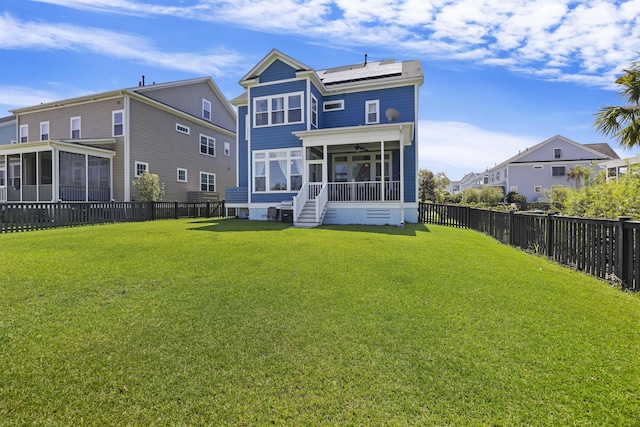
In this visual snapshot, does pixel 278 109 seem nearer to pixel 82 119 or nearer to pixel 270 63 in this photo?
pixel 270 63

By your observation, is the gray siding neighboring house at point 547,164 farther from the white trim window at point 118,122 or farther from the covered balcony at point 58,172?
the covered balcony at point 58,172

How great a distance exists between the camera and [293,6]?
884 cm

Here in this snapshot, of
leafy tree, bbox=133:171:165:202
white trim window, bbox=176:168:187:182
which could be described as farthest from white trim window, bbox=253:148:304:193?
white trim window, bbox=176:168:187:182

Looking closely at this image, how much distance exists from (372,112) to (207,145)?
14.8 meters

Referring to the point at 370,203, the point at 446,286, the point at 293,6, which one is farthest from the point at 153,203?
the point at 446,286

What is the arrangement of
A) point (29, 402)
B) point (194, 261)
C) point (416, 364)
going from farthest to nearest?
point (194, 261), point (416, 364), point (29, 402)

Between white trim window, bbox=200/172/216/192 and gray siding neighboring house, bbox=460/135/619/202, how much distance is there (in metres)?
36.2

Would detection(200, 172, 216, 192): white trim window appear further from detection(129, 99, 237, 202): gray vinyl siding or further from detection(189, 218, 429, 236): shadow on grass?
detection(189, 218, 429, 236): shadow on grass

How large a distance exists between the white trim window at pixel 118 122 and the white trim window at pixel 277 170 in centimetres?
941

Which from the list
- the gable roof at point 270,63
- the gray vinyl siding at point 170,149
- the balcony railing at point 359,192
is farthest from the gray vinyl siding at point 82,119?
the balcony railing at point 359,192

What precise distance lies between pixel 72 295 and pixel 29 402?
7.86 ft

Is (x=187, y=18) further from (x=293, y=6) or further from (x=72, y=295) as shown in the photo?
(x=72, y=295)

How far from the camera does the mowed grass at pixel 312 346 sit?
2.25m

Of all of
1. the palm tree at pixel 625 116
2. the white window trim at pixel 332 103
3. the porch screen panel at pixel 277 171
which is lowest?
the porch screen panel at pixel 277 171
